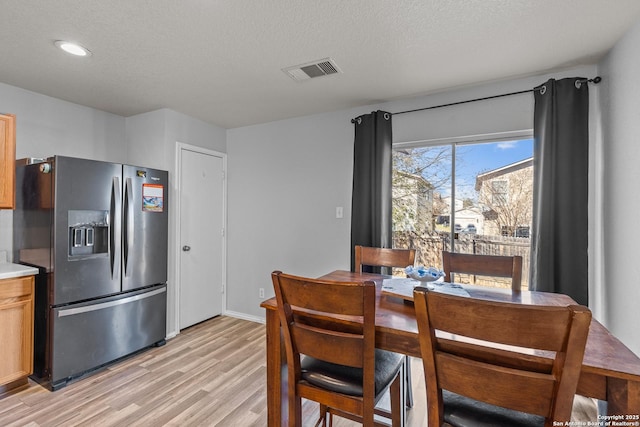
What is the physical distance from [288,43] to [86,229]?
2.13 m

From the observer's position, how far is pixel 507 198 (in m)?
2.65

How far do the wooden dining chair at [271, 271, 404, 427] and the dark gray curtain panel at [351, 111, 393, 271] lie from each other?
157cm

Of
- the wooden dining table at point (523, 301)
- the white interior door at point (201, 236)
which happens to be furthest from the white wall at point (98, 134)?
the wooden dining table at point (523, 301)

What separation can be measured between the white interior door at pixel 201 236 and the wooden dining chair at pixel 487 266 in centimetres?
272

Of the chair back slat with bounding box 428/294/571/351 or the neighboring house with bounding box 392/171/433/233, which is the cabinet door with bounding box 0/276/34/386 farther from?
the neighboring house with bounding box 392/171/433/233

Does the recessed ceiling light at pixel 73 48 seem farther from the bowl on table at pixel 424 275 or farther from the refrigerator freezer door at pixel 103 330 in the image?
the bowl on table at pixel 424 275

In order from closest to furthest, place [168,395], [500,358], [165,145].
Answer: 1. [500,358]
2. [168,395]
3. [165,145]

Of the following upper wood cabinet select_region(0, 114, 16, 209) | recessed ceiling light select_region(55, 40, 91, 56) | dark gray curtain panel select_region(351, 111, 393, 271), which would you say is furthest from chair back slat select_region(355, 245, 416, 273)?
upper wood cabinet select_region(0, 114, 16, 209)

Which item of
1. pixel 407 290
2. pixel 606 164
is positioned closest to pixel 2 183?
pixel 407 290

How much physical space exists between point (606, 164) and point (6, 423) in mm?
4221

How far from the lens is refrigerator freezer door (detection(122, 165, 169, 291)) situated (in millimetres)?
2768

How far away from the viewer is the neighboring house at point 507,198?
258 cm

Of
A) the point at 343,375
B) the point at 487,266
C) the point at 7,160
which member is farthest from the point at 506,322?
the point at 7,160

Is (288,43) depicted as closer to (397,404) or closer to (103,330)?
(397,404)
